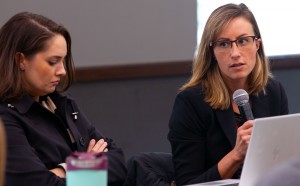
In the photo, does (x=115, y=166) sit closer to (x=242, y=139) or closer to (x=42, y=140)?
(x=42, y=140)

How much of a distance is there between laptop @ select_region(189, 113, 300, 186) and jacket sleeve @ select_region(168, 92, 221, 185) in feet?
1.83

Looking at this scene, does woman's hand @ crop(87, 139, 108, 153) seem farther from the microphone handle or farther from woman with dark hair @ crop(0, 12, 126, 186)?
the microphone handle

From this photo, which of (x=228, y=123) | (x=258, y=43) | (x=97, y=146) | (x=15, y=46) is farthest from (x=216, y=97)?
(x=15, y=46)

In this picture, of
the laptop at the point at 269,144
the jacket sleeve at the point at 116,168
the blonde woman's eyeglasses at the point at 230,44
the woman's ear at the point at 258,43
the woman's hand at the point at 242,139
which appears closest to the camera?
the laptop at the point at 269,144

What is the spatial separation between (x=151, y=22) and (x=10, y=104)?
229cm

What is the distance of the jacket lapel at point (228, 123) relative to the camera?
3.13 meters

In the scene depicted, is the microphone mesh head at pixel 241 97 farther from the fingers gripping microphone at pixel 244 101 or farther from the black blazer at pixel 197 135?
the black blazer at pixel 197 135

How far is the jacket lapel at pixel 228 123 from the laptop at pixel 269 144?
608mm

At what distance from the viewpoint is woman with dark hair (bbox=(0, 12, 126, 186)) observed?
2803 millimetres

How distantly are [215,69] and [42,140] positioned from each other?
2.72 feet

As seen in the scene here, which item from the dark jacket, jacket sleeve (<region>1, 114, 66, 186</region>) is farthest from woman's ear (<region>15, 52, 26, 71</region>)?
jacket sleeve (<region>1, 114, 66, 186</region>)

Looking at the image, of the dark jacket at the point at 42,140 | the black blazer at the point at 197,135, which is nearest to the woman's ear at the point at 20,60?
the dark jacket at the point at 42,140

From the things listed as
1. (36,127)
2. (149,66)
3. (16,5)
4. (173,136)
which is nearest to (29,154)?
(36,127)

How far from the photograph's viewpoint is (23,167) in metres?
2.79
